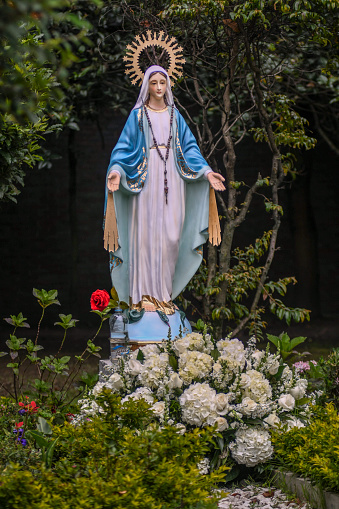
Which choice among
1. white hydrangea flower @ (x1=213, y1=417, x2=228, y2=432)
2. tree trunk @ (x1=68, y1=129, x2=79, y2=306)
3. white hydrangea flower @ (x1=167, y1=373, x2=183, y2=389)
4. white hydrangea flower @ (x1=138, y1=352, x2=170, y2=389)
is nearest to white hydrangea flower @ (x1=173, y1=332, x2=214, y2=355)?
white hydrangea flower @ (x1=138, y1=352, x2=170, y2=389)

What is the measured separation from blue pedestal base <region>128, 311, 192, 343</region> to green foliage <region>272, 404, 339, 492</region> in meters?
1.60

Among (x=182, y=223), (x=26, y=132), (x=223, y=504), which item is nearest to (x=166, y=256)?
(x=182, y=223)

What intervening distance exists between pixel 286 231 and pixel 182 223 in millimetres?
5721

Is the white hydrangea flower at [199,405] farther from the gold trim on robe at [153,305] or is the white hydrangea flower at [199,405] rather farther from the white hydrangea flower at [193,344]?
the gold trim on robe at [153,305]

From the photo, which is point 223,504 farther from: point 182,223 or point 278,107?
point 278,107

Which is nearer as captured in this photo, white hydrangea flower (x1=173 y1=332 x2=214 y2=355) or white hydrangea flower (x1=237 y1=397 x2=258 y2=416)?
white hydrangea flower (x1=237 y1=397 x2=258 y2=416)

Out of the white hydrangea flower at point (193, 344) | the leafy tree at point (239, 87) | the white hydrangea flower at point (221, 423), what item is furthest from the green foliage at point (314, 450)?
the leafy tree at point (239, 87)

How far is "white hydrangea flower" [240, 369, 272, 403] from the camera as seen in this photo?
3.58 meters

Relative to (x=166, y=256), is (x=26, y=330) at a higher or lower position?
lower

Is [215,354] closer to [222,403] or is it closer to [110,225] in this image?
[222,403]

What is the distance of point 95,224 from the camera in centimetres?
1073

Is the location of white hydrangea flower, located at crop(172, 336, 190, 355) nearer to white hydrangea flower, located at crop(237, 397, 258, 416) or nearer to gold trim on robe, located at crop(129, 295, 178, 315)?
white hydrangea flower, located at crop(237, 397, 258, 416)

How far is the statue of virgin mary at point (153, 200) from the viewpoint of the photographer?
207 inches

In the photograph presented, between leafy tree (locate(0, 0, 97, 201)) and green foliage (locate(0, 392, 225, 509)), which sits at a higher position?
leafy tree (locate(0, 0, 97, 201))
